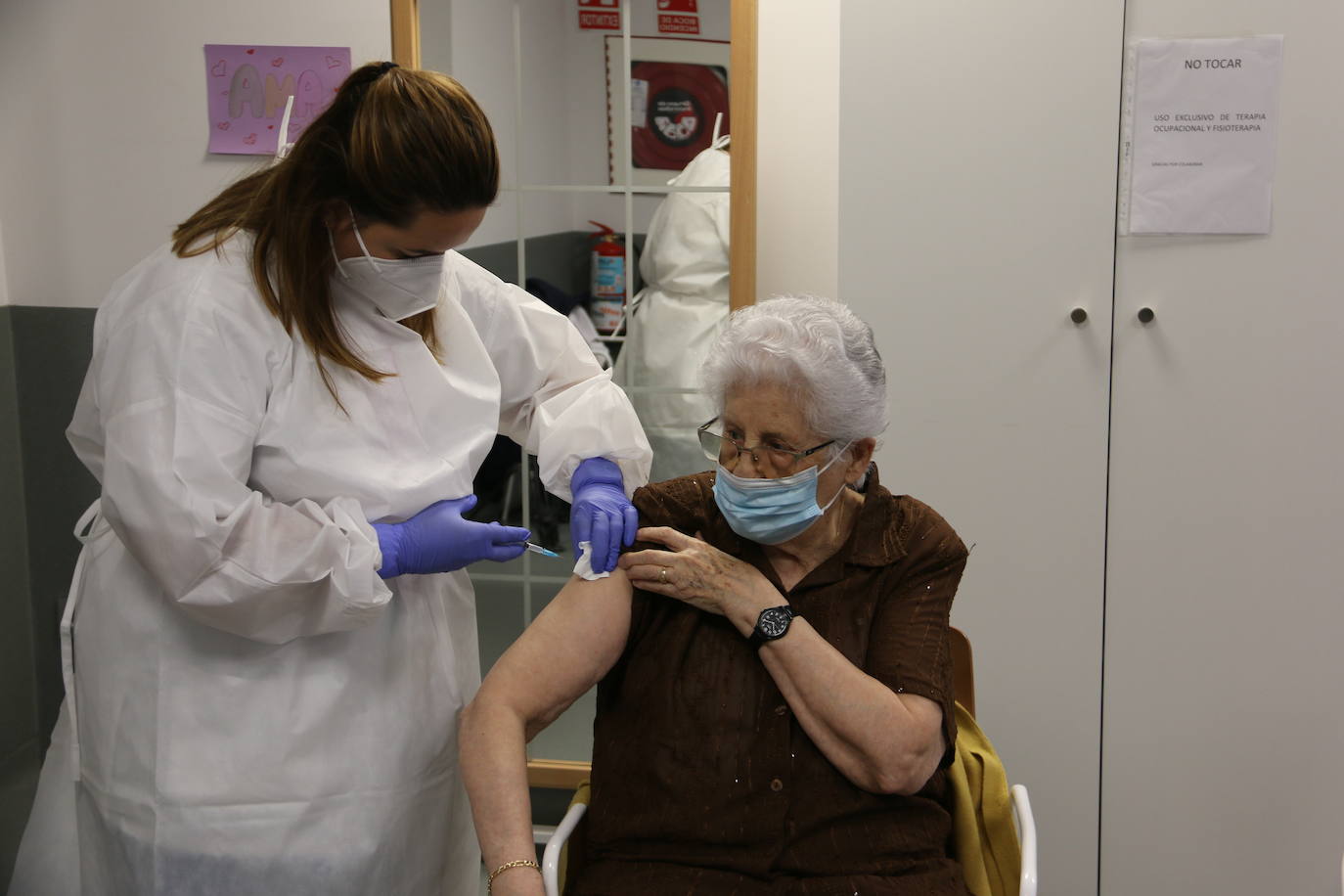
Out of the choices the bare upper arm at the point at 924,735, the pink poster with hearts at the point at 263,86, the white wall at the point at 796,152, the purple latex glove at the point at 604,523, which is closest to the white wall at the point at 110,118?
the pink poster with hearts at the point at 263,86

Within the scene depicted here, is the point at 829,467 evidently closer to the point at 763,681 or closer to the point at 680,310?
the point at 763,681

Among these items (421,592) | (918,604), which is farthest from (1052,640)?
(421,592)

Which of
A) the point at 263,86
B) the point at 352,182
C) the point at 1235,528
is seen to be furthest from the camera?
the point at 263,86

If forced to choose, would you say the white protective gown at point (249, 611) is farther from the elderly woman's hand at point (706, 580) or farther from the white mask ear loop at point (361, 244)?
the elderly woman's hand at point (706, 580)

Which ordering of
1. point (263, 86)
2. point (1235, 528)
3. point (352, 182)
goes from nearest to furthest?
1. point (352, 182)
2. point (1235, 528)
3. point (263, 86)

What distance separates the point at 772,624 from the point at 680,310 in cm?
115

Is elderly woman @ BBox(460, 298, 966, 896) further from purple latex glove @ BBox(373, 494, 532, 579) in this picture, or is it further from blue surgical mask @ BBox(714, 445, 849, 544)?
purple latex glove @ BBox(373, 494, 532, 579)

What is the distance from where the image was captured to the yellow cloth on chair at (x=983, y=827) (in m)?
1.65

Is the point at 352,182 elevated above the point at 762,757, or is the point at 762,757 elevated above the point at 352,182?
the point at 352,182

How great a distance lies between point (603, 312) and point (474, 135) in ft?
3.79

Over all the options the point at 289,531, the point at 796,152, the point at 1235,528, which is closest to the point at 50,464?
the point at 289,531

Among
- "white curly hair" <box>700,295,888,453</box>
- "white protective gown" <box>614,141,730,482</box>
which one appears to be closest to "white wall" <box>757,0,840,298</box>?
"white protective gown" <box>614,141,730,482</box>

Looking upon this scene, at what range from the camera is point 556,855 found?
1.53 m

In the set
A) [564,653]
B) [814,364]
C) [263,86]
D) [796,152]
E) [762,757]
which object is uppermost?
[263,86]
